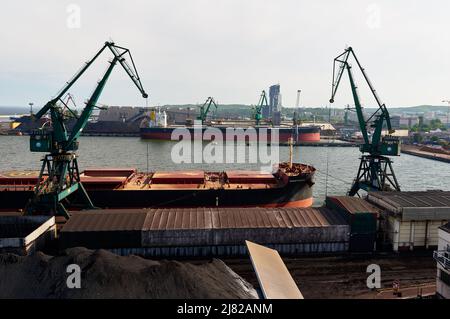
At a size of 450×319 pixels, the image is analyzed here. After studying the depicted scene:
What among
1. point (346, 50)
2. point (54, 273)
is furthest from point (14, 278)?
point (346, 50)

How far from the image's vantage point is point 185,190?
40344 mm

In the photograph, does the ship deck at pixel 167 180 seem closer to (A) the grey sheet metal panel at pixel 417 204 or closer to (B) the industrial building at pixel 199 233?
(A) the grey sheet metal panel at pixel 417 204

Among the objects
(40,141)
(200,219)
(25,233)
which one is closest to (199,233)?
(200,219)

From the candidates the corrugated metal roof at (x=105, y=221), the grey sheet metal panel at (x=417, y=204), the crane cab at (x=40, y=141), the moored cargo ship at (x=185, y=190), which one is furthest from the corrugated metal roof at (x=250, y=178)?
the crane cab at (x=40, y=141)

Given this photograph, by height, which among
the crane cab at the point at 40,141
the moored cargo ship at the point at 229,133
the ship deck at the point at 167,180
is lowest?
the ship deck at the point at 167,180

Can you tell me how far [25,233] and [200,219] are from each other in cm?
1557

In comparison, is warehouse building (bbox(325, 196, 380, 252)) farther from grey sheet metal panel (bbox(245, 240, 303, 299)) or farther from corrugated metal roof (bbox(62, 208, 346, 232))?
grey sheet metal panel (bbox(245, 240, 303, 299))

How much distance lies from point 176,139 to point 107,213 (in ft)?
313

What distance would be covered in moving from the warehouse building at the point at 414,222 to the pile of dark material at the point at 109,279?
15181 millimetres

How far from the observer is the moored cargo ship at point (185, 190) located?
39.8 m

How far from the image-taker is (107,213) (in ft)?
96.2

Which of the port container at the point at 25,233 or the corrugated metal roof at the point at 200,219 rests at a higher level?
the corrugated metal roof at the point at 200,219

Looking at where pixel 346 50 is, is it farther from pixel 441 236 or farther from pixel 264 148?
pixel 264 148

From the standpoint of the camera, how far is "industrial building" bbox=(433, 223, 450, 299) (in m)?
19.5
